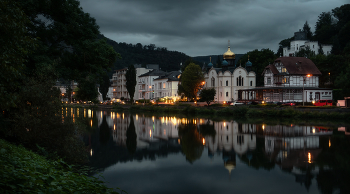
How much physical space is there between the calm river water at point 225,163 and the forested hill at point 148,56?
13541cm

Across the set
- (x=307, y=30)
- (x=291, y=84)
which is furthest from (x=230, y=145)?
(x=307, y=30)

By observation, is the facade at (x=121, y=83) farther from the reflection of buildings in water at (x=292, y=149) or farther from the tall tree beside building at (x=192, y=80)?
the reflection of buildings in water at (x=292, y=149)

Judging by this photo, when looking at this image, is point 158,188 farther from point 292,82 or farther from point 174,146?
point 292,82

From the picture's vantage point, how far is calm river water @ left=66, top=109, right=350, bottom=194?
11.6 metres

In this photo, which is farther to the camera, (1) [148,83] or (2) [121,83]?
(2) [121,83]

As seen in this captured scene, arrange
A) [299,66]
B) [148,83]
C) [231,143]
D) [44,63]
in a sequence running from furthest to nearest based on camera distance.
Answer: [148,83]
[299,66]
[231,143]
[44,63]

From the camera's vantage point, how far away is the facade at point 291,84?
6306 cm

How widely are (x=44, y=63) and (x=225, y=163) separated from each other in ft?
32.5

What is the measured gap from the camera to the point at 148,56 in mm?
173125

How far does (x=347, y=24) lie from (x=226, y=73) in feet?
152

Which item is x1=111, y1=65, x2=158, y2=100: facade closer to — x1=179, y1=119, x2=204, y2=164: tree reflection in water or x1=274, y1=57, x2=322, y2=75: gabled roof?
x1=274, y1=57, x2=322, y2=75: gabled roof

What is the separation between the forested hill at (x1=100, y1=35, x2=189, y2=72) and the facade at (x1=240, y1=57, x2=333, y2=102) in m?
92.3

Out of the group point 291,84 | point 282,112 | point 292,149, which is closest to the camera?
point 292,149

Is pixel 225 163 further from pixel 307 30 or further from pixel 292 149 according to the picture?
pixel 307 30
